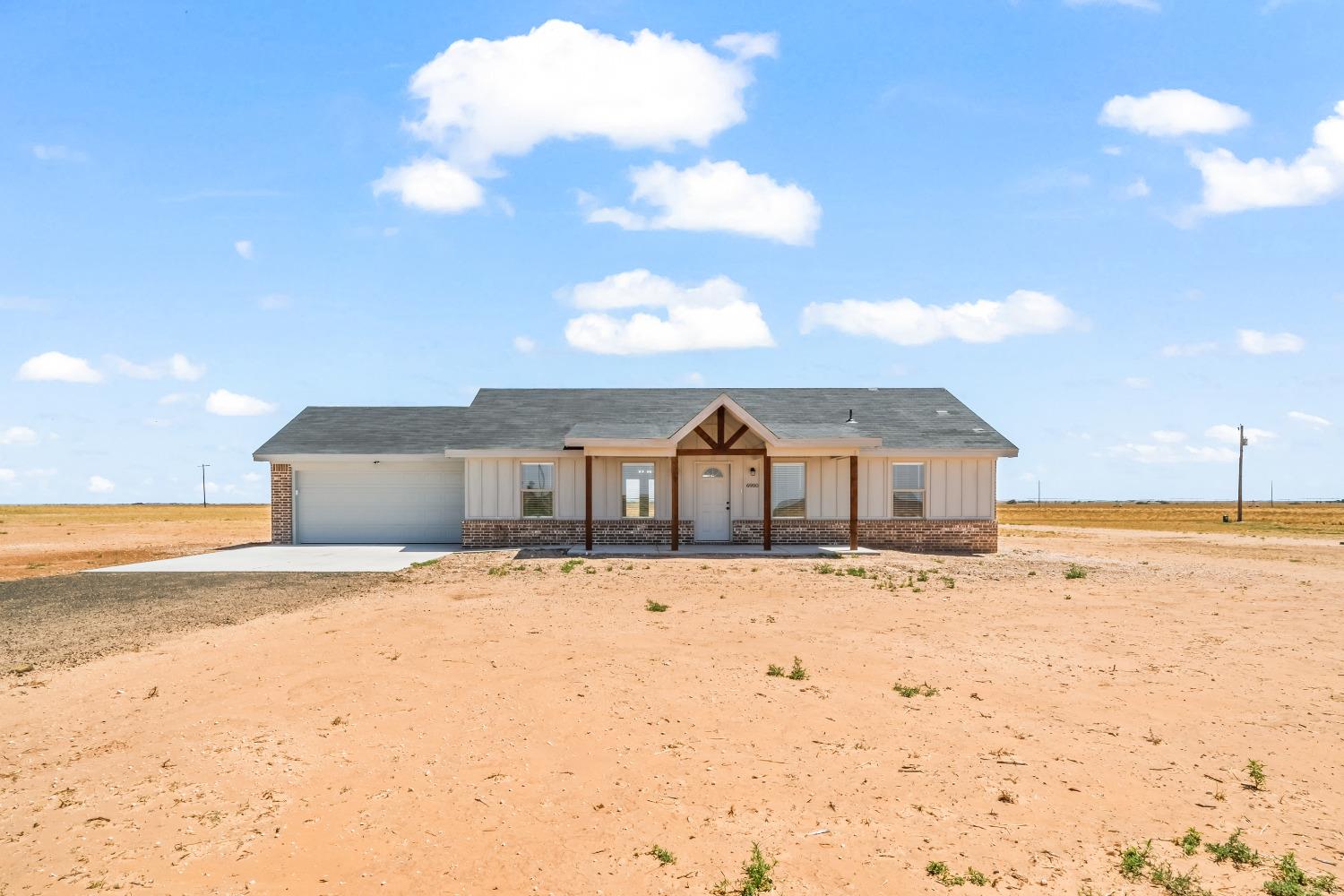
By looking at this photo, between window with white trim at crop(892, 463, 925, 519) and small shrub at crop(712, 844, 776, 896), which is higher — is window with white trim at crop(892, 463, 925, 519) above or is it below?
above

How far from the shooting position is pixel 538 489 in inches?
968

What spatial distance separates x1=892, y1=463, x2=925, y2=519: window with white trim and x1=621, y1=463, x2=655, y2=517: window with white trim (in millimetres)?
6894

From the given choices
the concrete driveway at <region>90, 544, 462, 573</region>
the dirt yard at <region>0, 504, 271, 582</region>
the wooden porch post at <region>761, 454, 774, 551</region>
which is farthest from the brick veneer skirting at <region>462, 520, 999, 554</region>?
the dirt yard at <region>0, 504, 271, 582</region>

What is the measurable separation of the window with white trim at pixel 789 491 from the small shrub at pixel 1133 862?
18888mm

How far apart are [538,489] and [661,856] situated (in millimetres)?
19726

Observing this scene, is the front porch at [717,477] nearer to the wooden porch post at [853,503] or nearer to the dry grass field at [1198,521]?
the wooden porch post at [853,503]

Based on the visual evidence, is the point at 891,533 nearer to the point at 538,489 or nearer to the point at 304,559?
the point at 538,489

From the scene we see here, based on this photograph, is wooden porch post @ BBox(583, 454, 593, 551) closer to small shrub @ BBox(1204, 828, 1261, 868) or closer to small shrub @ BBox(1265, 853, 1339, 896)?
small shrub @ BBox(1204, 828, 1261, 868)

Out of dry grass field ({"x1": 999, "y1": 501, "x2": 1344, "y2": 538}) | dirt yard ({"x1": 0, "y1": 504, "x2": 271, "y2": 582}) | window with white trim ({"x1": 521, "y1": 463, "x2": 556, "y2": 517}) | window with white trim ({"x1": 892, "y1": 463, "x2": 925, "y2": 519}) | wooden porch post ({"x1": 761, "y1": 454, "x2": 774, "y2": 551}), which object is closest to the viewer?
dirt yard ({"x1": 0, "y1": 504, "x2": 271, "y2": 582})

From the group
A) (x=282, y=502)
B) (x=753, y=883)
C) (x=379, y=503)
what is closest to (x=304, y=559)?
(x=379, y=503)

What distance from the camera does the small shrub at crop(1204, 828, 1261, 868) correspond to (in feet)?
17.4

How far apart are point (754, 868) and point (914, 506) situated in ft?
68.0

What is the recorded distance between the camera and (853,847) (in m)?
5.40

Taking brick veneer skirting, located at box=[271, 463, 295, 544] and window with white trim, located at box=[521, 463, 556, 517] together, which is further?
brick veneer skirting, located at box=[271, 463, 295, 544]
